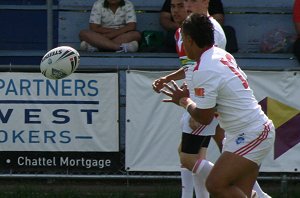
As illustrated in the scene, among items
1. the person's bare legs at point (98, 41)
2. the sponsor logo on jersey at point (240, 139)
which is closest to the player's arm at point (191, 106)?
the sponsor logo on jersey at point (240, 139)

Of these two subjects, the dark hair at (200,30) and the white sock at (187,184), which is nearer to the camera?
the dark hair at (200,30)

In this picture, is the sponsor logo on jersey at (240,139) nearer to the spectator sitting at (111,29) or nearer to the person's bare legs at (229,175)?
the person's bare legs at (229,175)

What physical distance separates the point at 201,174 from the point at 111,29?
12.6 ft

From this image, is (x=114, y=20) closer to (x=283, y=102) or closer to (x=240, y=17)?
(x=240, y=17)

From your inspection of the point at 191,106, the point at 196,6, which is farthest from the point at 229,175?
the point at 196,6

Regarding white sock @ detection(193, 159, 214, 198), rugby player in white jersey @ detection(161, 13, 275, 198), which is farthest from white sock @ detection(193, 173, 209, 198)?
rugby player in white jersey @ detection(161, 13, 275, 198)

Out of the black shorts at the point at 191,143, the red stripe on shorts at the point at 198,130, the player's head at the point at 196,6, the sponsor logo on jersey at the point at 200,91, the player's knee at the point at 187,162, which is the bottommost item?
the player's knee at the point at 187,162

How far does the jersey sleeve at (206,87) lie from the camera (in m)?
7.19

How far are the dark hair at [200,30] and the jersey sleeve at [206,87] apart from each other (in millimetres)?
349

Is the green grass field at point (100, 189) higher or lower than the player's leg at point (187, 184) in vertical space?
lower

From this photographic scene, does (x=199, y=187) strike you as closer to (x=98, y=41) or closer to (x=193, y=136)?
(x=193, y=136)

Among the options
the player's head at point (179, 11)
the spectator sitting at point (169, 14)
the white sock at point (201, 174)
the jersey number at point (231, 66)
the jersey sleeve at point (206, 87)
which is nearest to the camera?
the jersey sleeve at point (206, 87)

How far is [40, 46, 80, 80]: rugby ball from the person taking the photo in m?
9.27

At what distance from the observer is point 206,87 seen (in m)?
7.20
